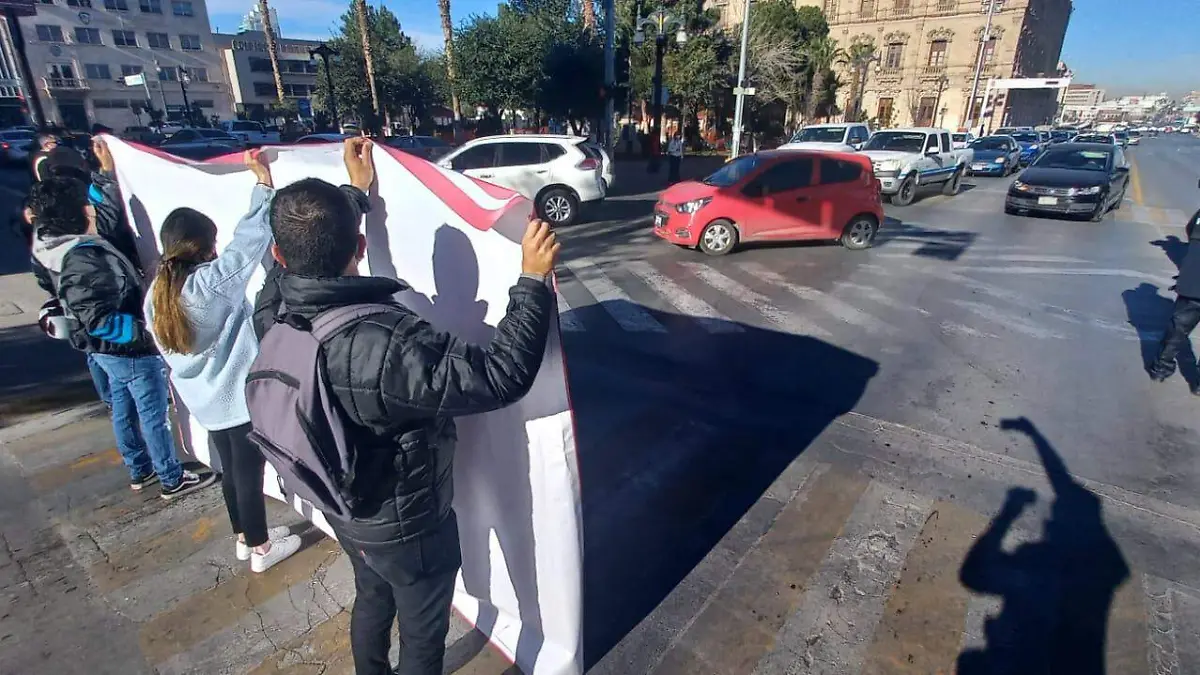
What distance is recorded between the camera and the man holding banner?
1604 mm

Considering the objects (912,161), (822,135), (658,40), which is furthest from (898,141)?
(658,40)

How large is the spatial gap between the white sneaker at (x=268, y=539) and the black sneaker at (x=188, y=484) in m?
0.82

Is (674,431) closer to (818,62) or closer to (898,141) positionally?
(898,141)

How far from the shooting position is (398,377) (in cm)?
159

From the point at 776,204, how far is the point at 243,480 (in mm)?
9081

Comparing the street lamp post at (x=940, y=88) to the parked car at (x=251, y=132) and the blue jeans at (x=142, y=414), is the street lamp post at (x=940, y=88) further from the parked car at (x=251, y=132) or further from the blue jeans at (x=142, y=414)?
the blue jeans at (x=142, y=414)

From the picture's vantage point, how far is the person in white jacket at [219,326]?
2.42m

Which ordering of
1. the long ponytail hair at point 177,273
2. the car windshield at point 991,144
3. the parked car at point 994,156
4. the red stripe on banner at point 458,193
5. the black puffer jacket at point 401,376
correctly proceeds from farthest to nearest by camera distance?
the car windshield at point 991,144 < the parked car at point 994,156 < the long ponytail hair at point 177,273 < the red stripe on banner at point 458,193 < the black puffer jacket at point 401,376

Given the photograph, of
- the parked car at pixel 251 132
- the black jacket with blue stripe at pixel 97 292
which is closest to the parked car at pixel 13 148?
the parked car at pixel 251 132

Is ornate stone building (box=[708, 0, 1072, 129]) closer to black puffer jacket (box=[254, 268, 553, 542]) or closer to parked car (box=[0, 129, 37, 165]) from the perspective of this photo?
parked car (box=[0, 129, 37, 165])

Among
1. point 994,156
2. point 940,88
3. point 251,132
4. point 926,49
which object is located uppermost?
point 926,49

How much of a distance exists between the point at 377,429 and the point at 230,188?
2205 mm

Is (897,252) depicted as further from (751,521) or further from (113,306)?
(113,306)

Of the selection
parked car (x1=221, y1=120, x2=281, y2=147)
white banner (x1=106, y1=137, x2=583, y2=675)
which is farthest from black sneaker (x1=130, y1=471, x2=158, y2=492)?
parked car (x1=221, y1=120, x2=281, y2=147)
